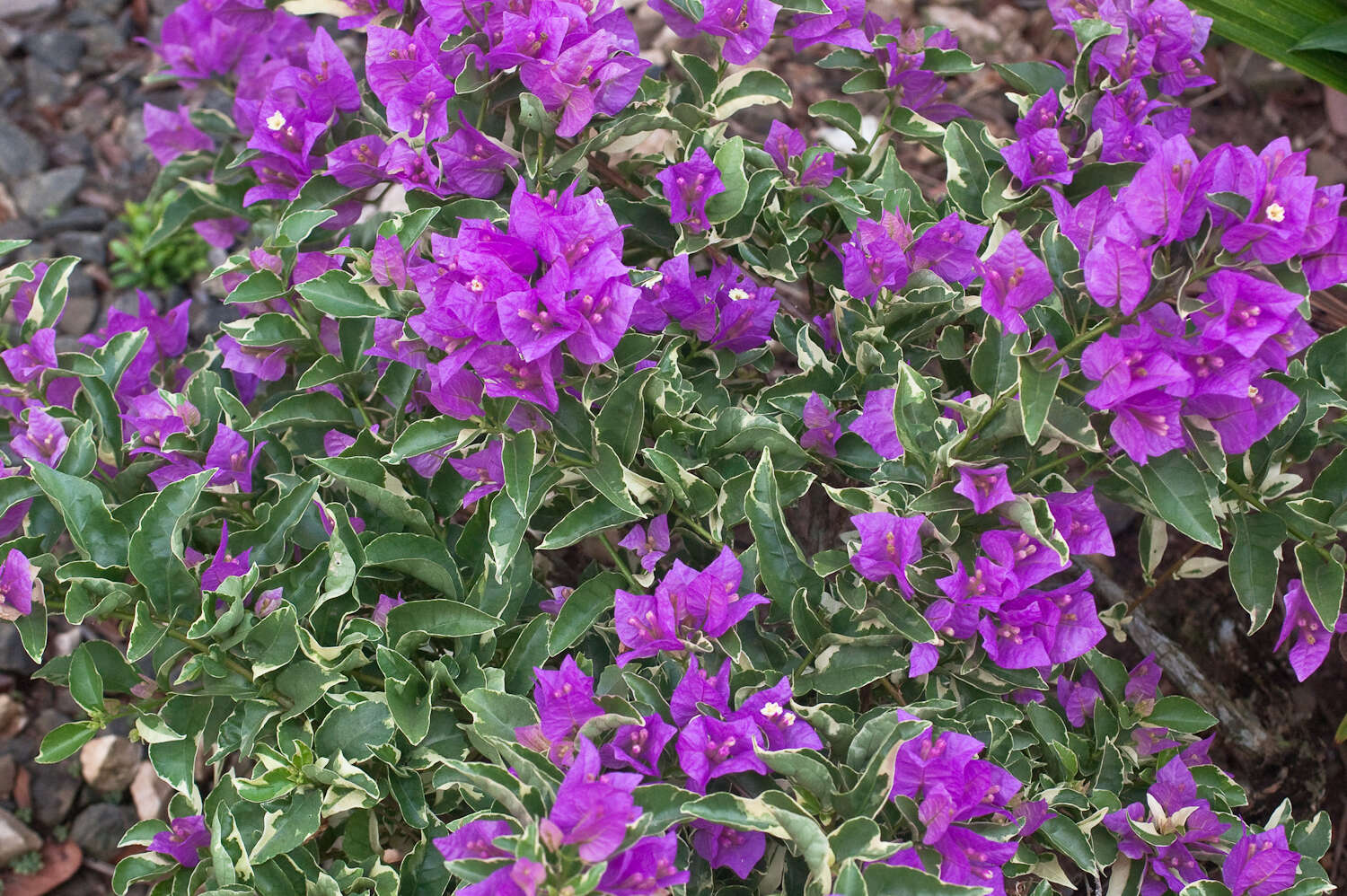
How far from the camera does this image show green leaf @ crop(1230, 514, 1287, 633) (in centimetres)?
136

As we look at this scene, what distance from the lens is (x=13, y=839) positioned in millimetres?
2146

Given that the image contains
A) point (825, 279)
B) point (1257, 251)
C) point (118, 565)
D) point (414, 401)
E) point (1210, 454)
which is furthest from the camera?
point (825, 279)

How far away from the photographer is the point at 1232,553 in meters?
1.38

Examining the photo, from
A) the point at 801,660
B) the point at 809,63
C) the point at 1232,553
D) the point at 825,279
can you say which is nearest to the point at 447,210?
the point at 825,279

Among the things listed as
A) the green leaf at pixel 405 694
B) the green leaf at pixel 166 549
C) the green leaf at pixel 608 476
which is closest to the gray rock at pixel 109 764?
the green leaf at pixel 166 549

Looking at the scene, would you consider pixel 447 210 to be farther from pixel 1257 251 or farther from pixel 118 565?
pixel 1257 251

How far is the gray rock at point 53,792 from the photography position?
2.23 meters

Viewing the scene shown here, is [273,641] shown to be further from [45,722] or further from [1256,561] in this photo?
[45,722]

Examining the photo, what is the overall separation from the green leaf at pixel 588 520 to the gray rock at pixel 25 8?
2.90 m

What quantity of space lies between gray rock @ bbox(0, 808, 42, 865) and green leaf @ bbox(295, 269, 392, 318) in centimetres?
140

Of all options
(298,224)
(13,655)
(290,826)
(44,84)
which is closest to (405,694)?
(290,826)

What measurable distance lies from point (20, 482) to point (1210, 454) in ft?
4.67

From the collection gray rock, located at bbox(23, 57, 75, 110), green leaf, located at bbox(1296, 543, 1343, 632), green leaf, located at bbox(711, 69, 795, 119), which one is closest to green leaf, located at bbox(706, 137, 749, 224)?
green leaf, located at bbox(711, 69, 795, 119)

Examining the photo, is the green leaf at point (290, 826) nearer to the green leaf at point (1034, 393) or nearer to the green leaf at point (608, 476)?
the green leaf at point (608, 476)
